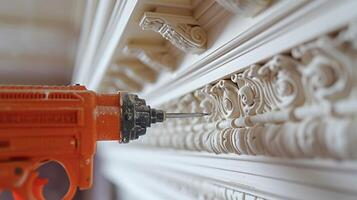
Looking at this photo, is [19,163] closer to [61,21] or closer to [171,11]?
[171,11]

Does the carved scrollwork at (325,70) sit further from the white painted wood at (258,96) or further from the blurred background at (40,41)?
the blurred background at (40,41)

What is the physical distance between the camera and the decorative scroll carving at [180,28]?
0.60 metres

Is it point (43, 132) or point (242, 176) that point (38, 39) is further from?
point (242, 176)

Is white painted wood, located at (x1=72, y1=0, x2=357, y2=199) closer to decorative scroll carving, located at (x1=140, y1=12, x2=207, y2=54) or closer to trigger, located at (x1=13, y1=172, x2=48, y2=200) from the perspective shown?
decorative scroll carving, located at (x1=140, y1=12, x2=207, y2=54)

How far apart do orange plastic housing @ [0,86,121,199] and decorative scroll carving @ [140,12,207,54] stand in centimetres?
17

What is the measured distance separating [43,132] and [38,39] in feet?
3.31

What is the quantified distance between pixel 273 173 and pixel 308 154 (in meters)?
0.10

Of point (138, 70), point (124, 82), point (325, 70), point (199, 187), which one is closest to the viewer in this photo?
point (325, 70)

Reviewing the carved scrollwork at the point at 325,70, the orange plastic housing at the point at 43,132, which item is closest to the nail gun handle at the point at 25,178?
the orange plastic housing at the point at 43,132

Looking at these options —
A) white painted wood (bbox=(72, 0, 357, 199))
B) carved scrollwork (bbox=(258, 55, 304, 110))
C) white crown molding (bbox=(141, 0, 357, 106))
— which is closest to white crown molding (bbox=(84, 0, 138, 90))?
white painted wood (bbox=(72, 0, 357, 199))

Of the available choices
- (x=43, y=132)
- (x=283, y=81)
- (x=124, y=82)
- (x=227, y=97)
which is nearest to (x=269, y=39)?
(x=283, y=81)

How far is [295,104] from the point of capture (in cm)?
→ 43

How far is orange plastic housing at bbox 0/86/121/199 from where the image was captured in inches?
19.8

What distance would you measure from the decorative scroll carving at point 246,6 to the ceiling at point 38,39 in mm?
738
